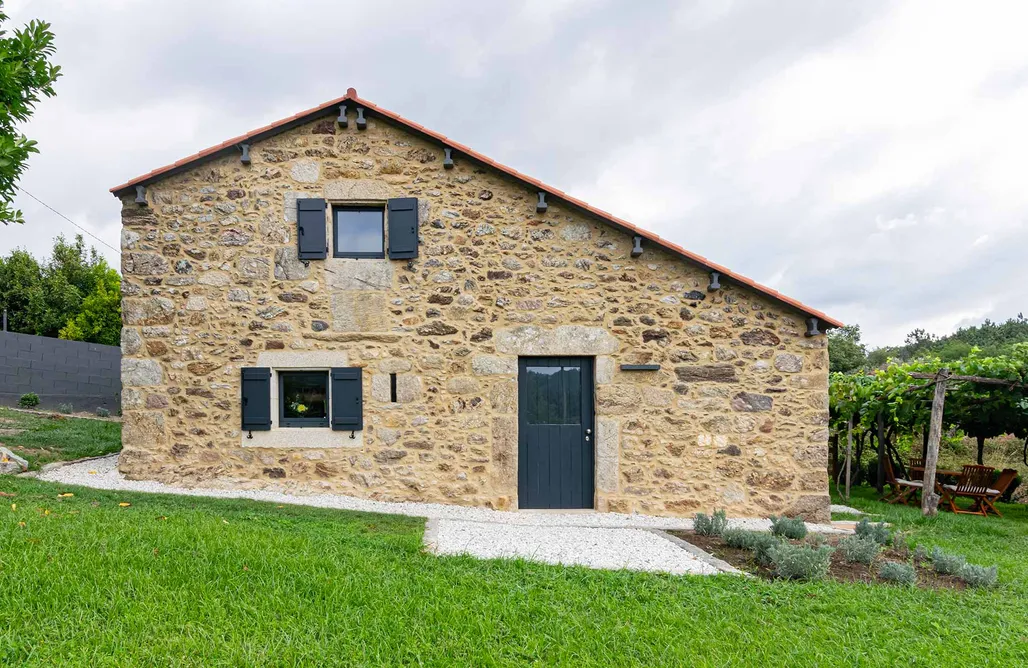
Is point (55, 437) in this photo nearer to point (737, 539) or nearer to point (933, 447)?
point (737, 539)

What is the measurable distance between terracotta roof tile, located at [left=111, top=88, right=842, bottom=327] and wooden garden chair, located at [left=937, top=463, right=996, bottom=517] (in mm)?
4352

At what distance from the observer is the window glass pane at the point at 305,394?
24.3 ft

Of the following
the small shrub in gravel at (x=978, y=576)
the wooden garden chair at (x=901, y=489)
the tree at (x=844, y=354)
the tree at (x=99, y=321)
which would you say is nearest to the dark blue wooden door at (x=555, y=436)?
the small shrub in gravel at (x=978, y=576)

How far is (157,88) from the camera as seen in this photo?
9547mm

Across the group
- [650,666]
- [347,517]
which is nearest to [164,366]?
[347,517]

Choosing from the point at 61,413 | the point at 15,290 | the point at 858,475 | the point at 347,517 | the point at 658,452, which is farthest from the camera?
the point at 15,290

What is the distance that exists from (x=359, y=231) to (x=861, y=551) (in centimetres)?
664

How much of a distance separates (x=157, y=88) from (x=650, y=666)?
11.2 meters

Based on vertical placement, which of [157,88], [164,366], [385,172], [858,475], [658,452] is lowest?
[858,475]

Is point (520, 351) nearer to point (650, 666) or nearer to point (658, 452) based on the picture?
point (658, 452)

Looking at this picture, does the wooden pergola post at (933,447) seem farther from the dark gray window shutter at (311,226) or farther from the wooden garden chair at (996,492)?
the dark gray window shutter at (311,226)

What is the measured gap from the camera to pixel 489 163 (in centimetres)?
724

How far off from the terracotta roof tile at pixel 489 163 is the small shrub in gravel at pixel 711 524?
113 inches

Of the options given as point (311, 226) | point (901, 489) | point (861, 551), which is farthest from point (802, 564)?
point (901, 489)
